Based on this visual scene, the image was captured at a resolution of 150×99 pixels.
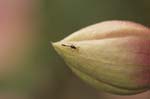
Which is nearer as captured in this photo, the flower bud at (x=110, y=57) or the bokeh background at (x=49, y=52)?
the flower bud at (x=110, y=57)

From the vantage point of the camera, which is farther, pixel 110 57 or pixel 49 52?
pixel 49 52

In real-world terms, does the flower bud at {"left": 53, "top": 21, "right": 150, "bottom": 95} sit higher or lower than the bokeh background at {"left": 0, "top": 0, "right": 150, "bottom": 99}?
higher

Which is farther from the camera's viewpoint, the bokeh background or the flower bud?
the bokeh background

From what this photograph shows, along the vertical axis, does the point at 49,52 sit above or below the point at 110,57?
below

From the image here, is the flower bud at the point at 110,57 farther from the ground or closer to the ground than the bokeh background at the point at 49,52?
farther from the ground
